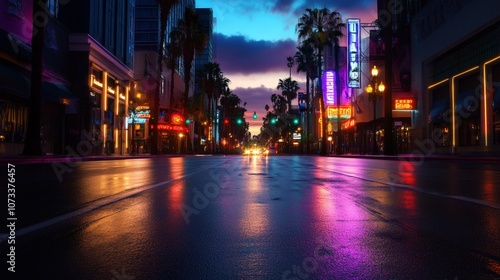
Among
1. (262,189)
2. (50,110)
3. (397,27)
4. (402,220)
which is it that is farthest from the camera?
(397,27)

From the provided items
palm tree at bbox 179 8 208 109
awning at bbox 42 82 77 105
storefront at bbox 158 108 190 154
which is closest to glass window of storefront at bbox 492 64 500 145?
awning at bbox 42 82 77 105

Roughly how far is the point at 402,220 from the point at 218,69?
3337 inches

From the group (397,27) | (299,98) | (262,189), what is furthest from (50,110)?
(299,98)

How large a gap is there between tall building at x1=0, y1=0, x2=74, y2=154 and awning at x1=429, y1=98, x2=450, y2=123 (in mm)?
29286

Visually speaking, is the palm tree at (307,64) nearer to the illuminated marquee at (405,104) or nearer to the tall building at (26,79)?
the illuminated marquee at (405,104)

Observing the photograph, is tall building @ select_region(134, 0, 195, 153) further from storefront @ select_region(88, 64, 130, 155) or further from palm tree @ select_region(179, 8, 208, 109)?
storefront @ select_region(88, 64, 130, 155)

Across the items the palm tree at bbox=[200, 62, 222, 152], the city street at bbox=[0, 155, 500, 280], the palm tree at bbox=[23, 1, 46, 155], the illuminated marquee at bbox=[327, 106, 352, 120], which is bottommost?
the city street at bbox=[0, 155, 500, 280]

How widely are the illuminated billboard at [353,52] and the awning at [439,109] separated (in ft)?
47.4

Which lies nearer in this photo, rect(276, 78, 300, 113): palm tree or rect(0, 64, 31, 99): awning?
rect(0, 64, 31, 99): awning

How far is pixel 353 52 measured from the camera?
179 ft

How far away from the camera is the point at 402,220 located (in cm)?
595

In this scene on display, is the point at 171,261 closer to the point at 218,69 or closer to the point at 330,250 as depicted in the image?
the point at 330,250

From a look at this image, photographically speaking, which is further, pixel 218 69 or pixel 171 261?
pixel 218 69

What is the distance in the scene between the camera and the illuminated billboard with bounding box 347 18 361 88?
53438 millimetres
